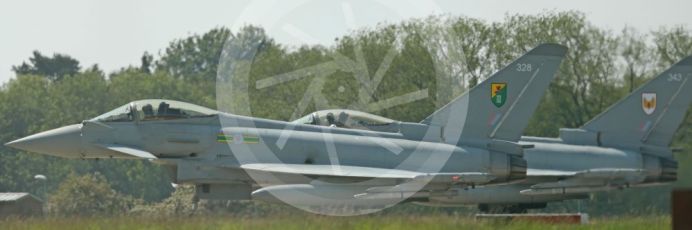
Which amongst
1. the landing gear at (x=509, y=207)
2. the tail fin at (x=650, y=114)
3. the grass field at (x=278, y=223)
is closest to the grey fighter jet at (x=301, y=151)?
the grass field at (x=278, y=223)

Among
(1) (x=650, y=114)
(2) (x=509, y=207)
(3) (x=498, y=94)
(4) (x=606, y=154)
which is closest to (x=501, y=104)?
(3) (x=498, y=94)

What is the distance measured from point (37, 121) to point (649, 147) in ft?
113

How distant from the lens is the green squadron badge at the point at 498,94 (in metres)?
26.2

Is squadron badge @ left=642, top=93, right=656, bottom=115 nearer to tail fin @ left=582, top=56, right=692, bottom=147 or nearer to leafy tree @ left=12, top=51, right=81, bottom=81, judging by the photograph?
tail fin @ left=582, top=56, right=692, bottom=147

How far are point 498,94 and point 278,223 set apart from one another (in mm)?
7730

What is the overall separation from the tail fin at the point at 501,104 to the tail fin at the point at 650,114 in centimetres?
481

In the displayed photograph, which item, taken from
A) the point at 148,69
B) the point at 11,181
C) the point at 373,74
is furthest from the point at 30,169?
the point at 148,69

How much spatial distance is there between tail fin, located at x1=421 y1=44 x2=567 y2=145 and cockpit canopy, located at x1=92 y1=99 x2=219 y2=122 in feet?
16.1

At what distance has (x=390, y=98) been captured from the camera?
43281mm

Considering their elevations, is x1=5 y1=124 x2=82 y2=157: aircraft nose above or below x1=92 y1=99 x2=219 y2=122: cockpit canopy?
below

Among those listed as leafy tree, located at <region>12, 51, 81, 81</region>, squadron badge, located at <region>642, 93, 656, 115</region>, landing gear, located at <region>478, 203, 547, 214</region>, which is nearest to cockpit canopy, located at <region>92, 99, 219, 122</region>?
landing gear, located at <region>478, 203, 547, 214</region>

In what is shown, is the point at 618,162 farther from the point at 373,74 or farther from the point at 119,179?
the point at 119,179

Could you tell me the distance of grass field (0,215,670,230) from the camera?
19.6m

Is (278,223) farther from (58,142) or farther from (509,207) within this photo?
(509,207)
